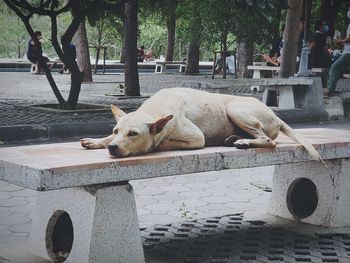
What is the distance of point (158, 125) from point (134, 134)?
0.17m

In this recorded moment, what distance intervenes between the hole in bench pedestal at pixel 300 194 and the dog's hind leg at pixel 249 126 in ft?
2.80

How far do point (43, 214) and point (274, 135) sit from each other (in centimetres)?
179

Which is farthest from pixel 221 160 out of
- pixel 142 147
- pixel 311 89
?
pixel 311 89

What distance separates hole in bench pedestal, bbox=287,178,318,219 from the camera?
5547 millimetres

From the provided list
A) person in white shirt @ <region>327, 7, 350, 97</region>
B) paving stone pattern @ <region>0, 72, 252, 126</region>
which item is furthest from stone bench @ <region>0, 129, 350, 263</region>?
person in white shirt @ <region>327, 7, 350, 97</region>

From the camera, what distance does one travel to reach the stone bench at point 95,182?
12.4 feet

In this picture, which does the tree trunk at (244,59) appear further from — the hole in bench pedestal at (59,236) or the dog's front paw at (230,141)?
the hole in bench pedestal at (59,236)

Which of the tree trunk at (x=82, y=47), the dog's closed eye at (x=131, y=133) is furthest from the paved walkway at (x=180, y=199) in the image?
the tree trunk at (x=82, y=47)

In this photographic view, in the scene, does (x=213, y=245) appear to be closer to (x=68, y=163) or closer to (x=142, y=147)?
(x=142, y=147)

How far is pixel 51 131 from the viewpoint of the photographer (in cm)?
972

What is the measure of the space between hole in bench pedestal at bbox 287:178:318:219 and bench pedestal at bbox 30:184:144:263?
1.84 metres

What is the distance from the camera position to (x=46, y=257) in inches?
170

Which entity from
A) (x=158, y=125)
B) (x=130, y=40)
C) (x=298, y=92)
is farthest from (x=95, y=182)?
(x=130, y=40)

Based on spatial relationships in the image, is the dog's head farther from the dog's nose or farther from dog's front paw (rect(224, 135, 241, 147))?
dog's front paw (rect(224, 135, 241, 147))
